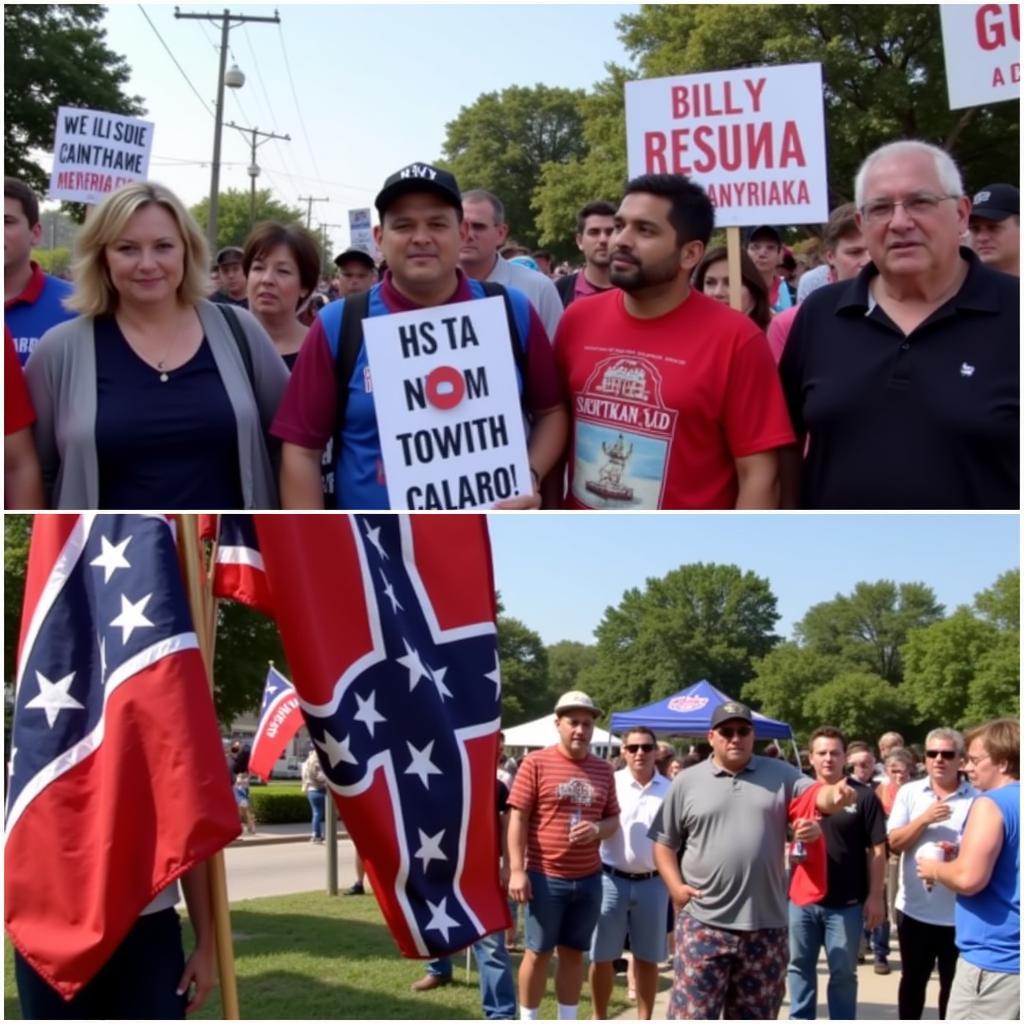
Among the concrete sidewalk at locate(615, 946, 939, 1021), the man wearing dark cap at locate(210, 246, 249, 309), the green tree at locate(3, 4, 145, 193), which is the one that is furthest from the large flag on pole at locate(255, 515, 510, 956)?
the green tree at locate(3, 4, 145, 193)

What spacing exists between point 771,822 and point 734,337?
106 inches

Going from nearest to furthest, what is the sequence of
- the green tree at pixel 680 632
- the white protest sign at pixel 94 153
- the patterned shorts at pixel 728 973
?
the patterned shorts at pixel 728 973, the white protest sign at pixel 94 153, the green tree at pixel 680 632

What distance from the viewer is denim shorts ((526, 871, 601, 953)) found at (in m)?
6.82

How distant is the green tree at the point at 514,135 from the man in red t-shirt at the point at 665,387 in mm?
78776

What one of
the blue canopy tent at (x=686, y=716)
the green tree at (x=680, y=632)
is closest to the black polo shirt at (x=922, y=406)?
the blue canopy tent at (x=686, y=716)

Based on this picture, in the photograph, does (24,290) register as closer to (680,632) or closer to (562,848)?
(562,848)

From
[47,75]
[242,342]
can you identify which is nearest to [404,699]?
[242,342]

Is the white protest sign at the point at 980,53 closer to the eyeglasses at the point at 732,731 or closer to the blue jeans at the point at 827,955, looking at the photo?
the eyeglasses at the point at 732,731

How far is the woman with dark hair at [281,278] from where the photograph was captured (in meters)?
5.56

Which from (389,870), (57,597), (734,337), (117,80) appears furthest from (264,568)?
(117,80)

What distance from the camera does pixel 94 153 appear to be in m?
10.3

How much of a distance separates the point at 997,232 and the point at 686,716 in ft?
35.2

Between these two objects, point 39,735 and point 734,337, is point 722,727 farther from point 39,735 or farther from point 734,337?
point 39,735

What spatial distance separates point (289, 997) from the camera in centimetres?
761
